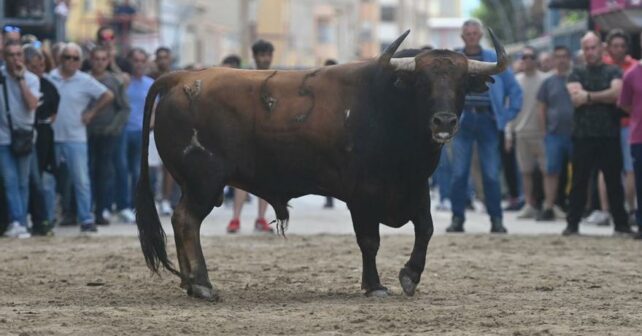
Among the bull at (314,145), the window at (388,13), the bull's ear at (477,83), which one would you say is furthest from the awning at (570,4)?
the window at (388,13)

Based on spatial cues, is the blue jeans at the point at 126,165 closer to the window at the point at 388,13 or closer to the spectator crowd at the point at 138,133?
the spectator crowd at the point at 138,133

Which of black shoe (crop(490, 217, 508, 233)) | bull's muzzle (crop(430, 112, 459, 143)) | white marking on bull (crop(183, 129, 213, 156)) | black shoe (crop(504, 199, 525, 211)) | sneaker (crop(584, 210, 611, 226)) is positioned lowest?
black shoe (crop(504, 199, 525, 211))

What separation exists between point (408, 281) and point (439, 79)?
4.58 ft

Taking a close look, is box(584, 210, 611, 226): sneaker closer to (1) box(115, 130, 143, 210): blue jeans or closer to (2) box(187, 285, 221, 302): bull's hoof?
(1) box(115, 130, 143, 210): blue jeans

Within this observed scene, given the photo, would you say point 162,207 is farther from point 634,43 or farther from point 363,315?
point 363,315

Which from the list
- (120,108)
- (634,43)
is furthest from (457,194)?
(634,43)

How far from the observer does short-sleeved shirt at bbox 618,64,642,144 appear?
55.1ft

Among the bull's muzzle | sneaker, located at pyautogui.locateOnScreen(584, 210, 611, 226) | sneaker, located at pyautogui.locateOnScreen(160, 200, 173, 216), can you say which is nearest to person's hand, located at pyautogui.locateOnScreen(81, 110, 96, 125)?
sneaker, located at pyautogui.locateOnScreen(160, 200, 173, 216)

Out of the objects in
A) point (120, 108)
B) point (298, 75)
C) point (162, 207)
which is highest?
point (298, 75)

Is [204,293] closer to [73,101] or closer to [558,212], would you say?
[73,101]

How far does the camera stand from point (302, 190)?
1206cm

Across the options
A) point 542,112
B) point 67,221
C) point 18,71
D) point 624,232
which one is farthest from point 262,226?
point 542,112

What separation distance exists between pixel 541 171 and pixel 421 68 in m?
10.6

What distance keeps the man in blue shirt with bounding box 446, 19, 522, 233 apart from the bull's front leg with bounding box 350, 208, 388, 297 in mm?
5917
